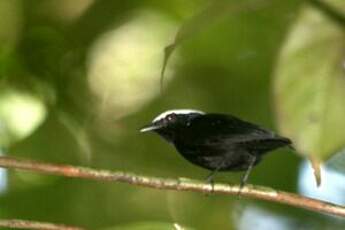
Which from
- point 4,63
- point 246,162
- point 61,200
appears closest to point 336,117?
point 246,162

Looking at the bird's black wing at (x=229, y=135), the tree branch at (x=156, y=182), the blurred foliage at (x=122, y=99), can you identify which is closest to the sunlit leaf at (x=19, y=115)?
the blurred foliage at (x=122, y=99)

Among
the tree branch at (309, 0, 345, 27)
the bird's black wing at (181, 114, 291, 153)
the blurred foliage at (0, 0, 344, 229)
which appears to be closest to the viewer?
the tree branch at (309, 0, 345, 27)

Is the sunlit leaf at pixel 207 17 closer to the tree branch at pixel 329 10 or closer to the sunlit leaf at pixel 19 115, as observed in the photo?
the tree branch at pixel 329 10

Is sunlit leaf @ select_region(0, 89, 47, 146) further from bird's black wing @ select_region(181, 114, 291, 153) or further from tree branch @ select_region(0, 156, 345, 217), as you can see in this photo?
tree branch @ select_region(0, 156, 345, 217)

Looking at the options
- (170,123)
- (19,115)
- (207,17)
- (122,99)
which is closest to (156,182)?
(207,17)

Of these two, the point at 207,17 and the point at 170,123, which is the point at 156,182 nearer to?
the point at 207,17

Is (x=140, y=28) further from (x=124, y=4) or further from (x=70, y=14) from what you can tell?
(x=70, y=14)

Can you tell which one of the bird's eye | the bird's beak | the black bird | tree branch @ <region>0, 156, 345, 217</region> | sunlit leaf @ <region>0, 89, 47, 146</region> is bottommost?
tree branch @ <region>0, 156, 345, 217</region>

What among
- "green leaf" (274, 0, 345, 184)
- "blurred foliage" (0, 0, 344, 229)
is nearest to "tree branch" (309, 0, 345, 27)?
"green leaf" (274, 0, 345, 184)
